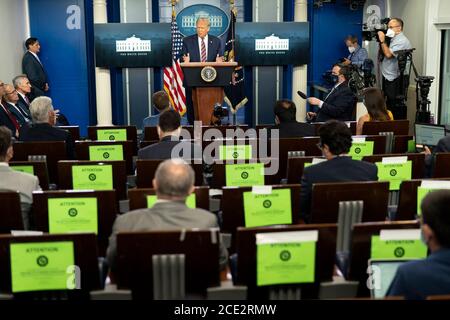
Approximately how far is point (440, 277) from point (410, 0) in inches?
339

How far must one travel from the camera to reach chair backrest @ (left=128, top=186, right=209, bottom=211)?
10.4 ft

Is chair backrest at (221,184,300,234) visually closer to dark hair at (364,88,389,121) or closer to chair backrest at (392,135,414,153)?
chair backrest at (392,135,414,153)

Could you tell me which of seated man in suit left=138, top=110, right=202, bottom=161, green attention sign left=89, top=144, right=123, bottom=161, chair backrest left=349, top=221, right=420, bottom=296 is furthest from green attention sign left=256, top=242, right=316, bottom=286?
green attention sign left=89, top=144, right=123, bottom=161

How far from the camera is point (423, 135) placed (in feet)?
18.6

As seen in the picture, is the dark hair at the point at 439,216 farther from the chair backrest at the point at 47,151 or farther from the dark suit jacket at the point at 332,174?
the chair backrest at the point at 47,151

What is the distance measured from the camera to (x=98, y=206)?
3107mm

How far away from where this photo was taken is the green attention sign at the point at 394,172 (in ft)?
13.1

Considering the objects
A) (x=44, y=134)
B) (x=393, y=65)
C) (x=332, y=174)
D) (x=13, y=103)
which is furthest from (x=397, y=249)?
(x=393, y=65)

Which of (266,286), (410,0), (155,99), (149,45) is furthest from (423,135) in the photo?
(149,45)

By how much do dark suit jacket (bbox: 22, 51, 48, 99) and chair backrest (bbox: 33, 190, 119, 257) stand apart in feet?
23.0

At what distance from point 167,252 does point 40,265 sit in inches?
20.9

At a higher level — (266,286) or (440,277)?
(440,277)
